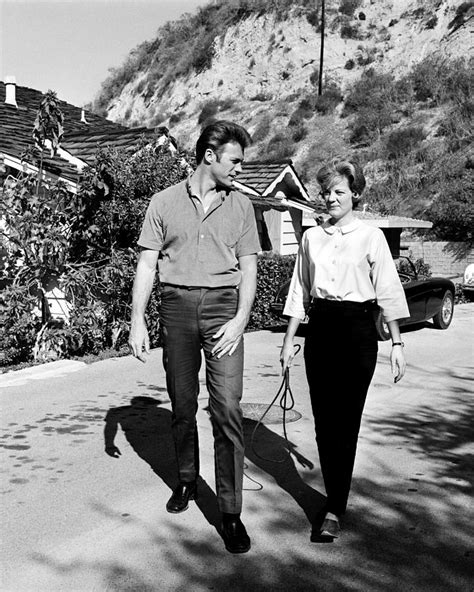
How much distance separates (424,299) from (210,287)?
9.64 metres

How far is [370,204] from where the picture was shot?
3900cm

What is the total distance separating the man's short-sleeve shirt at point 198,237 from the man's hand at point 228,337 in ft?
0.77

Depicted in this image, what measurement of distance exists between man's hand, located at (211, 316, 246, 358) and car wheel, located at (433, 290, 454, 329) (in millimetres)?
10186

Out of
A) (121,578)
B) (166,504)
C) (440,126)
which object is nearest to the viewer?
(121,578)

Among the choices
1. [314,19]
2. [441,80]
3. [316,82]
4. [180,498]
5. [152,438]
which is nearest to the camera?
[180,498]

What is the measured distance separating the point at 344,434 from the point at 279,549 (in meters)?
0.70

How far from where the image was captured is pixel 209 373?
4504mm

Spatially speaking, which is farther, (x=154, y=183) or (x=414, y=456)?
(x=154, y=183)

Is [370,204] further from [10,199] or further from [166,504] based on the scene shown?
[166,504]

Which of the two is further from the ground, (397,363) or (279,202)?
(279,202)

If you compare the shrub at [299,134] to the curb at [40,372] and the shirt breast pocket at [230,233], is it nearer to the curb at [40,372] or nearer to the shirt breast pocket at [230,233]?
the curb at [40,372]

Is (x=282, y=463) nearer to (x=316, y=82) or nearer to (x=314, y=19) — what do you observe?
(x=316, y=82)

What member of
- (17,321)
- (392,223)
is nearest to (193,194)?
(17,321)

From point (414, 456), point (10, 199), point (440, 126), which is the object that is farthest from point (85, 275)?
point (440, 126)
